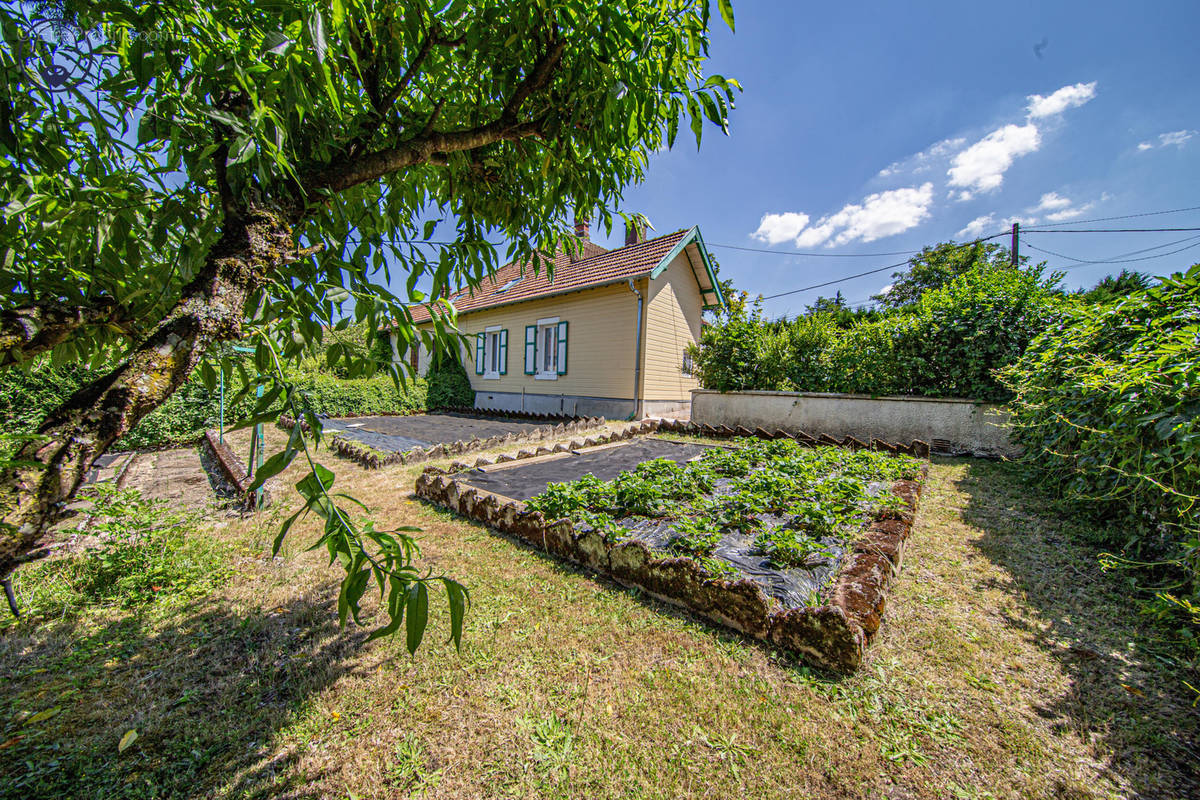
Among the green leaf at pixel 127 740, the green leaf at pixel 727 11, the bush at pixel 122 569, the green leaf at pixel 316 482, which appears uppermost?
the green leaf at pixel 727 11

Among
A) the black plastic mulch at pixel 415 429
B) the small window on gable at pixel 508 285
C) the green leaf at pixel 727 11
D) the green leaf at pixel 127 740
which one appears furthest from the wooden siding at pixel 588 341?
the green leaf at pixel 727 11

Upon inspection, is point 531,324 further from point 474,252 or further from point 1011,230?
point 1011,230

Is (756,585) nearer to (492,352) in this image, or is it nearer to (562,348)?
(562,348)

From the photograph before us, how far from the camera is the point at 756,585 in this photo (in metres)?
2.58

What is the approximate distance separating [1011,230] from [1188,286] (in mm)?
21453

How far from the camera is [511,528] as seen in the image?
13.2 feet

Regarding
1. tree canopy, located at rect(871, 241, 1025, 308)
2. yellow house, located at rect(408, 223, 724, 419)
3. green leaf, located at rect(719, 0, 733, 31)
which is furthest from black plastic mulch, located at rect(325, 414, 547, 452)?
tree canopy, located at rect(871, 241, 1025, 308)

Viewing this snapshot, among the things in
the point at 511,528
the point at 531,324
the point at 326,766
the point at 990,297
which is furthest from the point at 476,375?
the point at 326,766

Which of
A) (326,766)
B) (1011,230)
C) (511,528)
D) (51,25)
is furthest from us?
(1011,230)

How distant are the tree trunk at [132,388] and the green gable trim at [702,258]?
10.6 meters

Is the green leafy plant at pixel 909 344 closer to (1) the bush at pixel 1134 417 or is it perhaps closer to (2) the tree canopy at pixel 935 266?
(1) the bush at pixel 1134 417

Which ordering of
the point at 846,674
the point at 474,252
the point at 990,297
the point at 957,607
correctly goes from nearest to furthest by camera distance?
the point at 474,252 → the point at 846,674 → the point at 957,607 → the point at 990,297

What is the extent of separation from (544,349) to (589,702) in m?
12.5

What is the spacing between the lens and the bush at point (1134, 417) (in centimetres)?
233
